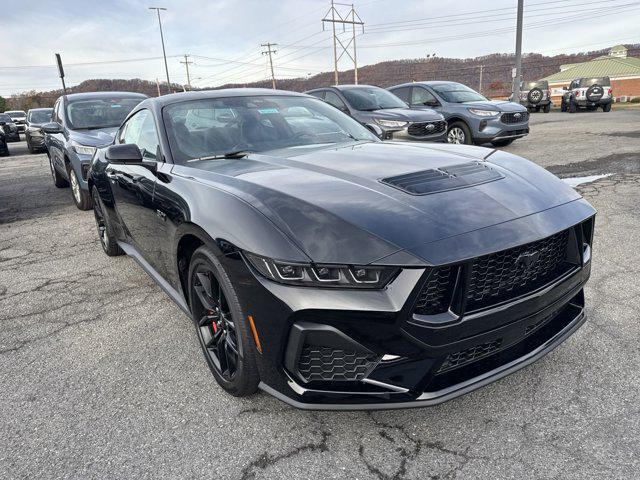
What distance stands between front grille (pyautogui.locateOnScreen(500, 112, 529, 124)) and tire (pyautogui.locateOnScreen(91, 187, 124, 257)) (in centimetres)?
837

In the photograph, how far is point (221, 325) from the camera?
7.68 feet

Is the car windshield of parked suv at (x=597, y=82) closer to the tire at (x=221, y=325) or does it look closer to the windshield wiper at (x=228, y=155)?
the windshield wiper at (x=228, y=155)

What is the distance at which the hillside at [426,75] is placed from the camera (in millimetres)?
70250

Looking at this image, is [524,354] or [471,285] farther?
[524,354]

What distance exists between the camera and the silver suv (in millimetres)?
22797

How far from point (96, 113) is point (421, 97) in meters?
7.19

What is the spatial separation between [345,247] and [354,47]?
4888 cm

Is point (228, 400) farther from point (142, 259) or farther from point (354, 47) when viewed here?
point (354, 47)

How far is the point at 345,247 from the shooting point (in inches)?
68.4

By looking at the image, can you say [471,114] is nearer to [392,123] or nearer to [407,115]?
[407,115]

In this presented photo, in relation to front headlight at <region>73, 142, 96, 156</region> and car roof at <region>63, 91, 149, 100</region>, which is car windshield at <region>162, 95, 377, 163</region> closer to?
front headlight at <region>73, 142, 96, 156</region>

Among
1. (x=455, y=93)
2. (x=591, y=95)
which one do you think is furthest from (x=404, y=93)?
(x=591, y=95)

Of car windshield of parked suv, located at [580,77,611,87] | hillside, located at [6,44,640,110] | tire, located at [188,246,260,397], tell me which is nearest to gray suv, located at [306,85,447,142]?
tire, located at [188,246,260,397]

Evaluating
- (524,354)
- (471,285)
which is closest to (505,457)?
(524,354)
